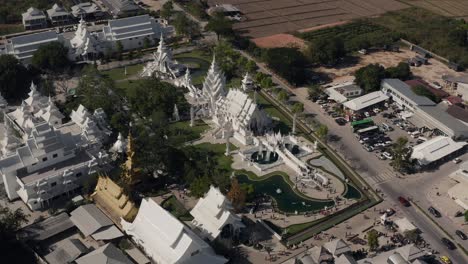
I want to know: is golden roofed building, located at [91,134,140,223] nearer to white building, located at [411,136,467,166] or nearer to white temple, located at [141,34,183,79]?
white temple, located at [141,34,183,79]

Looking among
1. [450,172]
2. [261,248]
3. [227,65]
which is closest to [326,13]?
[227,65]

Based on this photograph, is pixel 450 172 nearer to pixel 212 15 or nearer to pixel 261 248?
pixel 261 248

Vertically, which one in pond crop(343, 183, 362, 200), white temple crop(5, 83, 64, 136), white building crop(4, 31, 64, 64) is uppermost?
white building crop(4, 31, 64, 64)

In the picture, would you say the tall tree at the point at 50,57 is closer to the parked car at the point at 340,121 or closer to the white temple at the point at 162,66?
the white temple at the point at 162,66

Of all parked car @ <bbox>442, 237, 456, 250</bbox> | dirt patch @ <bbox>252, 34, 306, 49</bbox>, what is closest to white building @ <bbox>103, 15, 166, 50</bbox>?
dirt patch @ <bbox>252, 34, 306, 49</bbox>

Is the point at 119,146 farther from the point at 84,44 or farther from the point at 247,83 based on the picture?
the point at 84,44

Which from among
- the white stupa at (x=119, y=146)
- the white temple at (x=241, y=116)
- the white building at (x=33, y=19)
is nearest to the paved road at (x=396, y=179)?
the white temple at (x=241, y=116)
